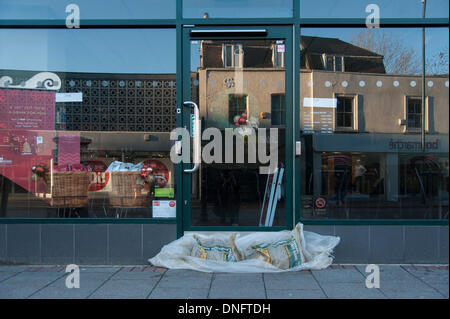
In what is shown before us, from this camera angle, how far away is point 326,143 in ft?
16.2

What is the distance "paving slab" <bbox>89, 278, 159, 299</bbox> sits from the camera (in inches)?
146

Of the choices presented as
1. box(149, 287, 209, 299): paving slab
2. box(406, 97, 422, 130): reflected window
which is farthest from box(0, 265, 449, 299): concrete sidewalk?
box(406, 97, 422, 130): reflected window

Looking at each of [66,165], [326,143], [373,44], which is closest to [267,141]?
[326,143]

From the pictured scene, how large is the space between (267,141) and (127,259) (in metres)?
2.53

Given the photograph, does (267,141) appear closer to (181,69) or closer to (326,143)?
(326,143)

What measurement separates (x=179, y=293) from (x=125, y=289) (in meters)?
0.63

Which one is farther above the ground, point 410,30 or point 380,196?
point 410,30

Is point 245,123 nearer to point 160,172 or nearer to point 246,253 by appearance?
point 160,172

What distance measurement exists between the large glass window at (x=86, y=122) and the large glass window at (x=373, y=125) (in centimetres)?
205

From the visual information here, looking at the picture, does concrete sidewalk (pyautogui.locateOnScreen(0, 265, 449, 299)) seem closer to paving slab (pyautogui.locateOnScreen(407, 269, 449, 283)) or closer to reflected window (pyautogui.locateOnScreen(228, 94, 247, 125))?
paving slab (pyautogui.locateOnScreen(407, 269, 449, 283))

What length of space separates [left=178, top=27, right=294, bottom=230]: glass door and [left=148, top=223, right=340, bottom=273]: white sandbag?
0.16 m

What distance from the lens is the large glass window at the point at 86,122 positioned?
495 centimetres

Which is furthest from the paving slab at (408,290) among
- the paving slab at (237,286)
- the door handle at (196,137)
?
the door handle at (196,137)

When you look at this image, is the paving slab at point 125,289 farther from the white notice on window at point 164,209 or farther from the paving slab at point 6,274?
the paving slab at point 6,274
